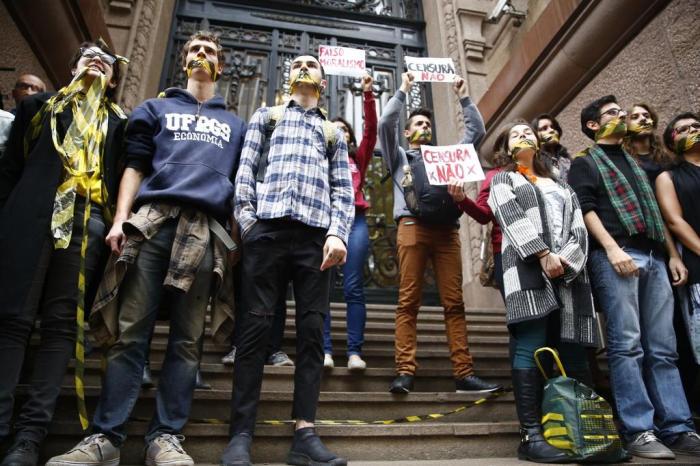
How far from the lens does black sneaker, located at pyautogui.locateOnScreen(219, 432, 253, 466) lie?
1816 mm

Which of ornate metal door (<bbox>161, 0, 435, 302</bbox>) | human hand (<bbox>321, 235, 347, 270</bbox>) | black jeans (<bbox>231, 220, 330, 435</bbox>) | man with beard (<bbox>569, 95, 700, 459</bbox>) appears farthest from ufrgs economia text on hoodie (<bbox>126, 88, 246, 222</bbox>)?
ornate metal door (<bbox>161, 0, 435, 302</bbox>)

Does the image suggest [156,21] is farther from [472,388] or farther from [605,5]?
[472,388]

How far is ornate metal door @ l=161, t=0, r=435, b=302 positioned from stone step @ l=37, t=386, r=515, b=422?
3.52 meters

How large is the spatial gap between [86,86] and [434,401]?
257cm

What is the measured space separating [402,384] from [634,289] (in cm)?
140

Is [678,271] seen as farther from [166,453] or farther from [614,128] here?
[166,453]

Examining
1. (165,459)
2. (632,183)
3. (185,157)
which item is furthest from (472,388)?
(185,157)

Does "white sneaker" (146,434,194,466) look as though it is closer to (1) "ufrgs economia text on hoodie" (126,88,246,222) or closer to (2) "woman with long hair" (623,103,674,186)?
(1) "ufrgs economia text on hoodie" (126,88,246,222)

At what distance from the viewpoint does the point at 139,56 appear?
21.2 ft

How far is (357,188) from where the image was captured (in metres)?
3.76

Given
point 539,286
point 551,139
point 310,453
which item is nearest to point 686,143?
point 551,139

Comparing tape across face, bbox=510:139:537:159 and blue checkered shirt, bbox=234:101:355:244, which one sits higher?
tape across face, bbox=510:139:537:159

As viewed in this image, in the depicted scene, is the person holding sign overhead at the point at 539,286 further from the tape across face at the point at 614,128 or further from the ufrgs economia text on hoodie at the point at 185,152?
the ufrgs economia text on hoodie at the point at 185,152

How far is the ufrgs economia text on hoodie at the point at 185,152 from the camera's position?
2186mm
